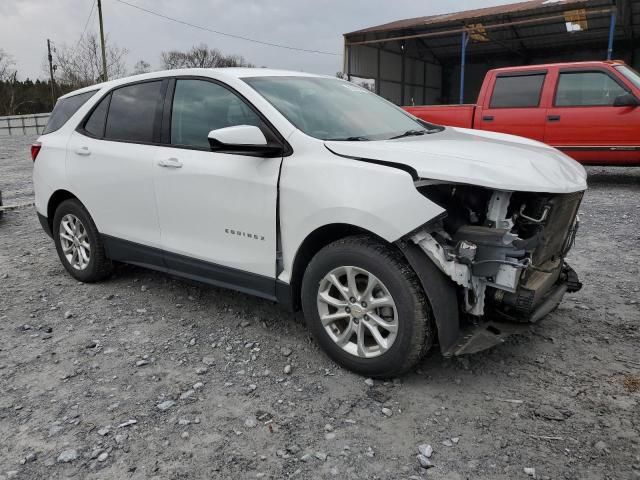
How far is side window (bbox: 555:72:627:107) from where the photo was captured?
25.5 feet

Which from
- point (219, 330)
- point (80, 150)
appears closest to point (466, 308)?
point (219, 330)

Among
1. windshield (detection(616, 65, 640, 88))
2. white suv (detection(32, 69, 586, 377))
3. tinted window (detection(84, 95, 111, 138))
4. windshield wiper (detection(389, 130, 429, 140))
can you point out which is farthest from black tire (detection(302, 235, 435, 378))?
windshield (detection(616, 65, 640, 88))

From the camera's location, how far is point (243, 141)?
2.91 m

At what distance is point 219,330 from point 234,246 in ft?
2.18

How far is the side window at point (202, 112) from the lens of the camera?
329 cm

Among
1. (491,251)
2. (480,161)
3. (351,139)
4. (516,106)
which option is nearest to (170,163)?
(351,139)

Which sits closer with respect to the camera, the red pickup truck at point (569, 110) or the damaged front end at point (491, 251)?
the damaged front end at point (491, 251)

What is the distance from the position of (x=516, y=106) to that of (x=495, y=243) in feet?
21.7

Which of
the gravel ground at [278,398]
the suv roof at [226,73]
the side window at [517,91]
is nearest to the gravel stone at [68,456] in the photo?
the gravel ground at [278,398]

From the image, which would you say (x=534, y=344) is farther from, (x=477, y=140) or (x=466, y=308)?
(x=477, y=140)

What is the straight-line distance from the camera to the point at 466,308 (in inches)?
104

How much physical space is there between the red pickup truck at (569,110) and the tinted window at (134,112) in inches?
221

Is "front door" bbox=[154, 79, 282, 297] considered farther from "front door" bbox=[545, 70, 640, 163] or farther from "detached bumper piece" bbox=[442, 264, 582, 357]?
"front door" bbox=[545, 70, 640, 163]

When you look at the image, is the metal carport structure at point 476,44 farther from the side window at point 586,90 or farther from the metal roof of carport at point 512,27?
the side window at point 586,90
